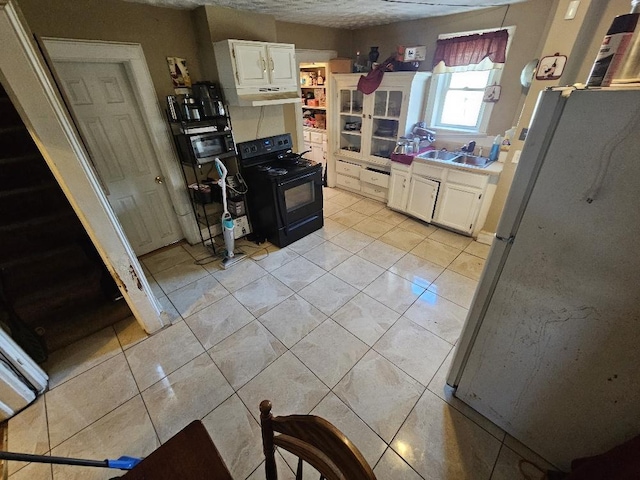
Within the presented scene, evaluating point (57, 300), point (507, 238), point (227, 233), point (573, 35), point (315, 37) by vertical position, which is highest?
point (315, 37)

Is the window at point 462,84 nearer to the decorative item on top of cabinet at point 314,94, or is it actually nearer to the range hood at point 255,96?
the decorative item on top of cabinet at point 314,94

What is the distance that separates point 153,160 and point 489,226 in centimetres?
381

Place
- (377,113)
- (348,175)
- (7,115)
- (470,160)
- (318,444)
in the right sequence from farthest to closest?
(348,175) < (377,113) < (470,160) < (7,115) < (318,444)

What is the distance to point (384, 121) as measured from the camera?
3.97 metres

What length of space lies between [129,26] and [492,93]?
365cm

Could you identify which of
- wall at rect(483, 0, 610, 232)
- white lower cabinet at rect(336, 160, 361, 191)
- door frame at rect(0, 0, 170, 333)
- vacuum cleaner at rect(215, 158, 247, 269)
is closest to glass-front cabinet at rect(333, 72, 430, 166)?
white lower cabinet at rect(336, 160, 361, 191)

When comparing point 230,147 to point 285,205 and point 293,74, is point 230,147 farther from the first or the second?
point 293,74

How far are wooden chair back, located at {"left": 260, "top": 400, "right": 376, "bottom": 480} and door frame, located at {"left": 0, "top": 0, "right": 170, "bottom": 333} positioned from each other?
163 cm

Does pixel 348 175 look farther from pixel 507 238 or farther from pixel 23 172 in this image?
pixel 23 172

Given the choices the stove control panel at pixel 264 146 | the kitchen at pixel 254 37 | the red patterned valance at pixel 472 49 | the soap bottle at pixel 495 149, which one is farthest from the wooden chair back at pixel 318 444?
the red patterned valance at pixel 472 49

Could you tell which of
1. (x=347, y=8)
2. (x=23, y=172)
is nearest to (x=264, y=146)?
(x=347, y=8)

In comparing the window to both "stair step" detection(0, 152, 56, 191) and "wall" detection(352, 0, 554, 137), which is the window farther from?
"stair step" detection(0, 152, 56, 191)

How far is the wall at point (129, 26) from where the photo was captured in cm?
194

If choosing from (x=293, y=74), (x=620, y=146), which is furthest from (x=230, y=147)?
(x=620, y=146)
